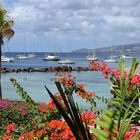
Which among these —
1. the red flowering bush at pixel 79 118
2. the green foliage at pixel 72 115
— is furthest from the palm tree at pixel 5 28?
the green foliage at pixel 72 115

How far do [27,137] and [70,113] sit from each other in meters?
3.89

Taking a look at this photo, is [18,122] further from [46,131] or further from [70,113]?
[70,113]

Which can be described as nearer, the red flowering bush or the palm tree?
the red flowering bush

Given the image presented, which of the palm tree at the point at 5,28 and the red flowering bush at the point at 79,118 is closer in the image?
the red flowering bush at the point at 79,118

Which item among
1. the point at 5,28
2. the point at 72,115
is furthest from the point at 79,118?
the point at 5,28

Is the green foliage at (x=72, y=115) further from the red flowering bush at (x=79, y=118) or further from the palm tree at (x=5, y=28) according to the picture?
the palm tree at (x=5, y=28)

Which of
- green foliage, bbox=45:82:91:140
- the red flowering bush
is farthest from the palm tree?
green foliage, bbox=45:82:91:140

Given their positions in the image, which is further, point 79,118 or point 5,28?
point 5,28

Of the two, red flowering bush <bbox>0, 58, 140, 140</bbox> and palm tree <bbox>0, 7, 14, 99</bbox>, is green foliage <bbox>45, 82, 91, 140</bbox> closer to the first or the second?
red flowering bush <bbox>0, 58, 140, 140</bbox>

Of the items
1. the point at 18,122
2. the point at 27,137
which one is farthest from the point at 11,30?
the point at 27,137

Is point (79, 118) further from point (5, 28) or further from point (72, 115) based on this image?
point (5, 28)

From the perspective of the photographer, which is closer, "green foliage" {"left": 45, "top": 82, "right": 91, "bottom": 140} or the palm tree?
"green foliage" {"left": 45, "top": 82, "right": 91, "bottom": 140}

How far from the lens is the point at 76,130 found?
275 cm

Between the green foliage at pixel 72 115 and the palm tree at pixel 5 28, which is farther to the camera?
the palm tree at pixel 5 28
